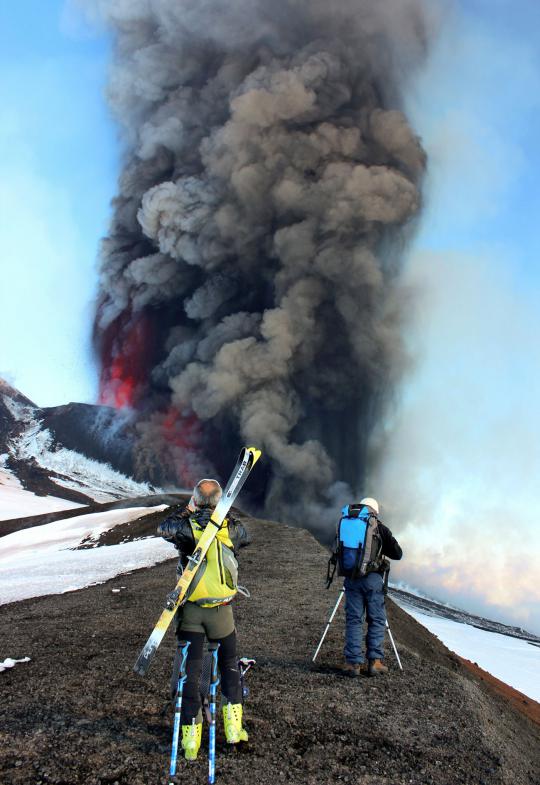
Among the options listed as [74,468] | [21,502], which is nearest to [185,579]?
[21,502]

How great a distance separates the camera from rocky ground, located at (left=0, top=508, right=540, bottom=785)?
17.0ft

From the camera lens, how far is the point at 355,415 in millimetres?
68625

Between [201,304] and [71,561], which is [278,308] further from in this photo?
[71,561]

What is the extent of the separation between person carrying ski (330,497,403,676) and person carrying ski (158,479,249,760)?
2.87 meters

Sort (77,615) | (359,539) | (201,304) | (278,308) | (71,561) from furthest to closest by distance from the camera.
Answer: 1. (201,304)
2. (278,308)
3. (71,561)
4. (77,615)
5. (359,539)

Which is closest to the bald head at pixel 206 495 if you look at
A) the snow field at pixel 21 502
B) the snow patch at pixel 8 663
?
the snow patch at pixel 8 663

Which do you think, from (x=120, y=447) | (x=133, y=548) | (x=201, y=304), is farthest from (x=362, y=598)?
(x=120, y=447)

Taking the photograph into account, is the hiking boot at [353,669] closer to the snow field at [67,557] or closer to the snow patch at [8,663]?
the snow patch at [8,663]

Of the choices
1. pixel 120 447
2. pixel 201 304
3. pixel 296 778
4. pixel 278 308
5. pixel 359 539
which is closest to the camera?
pixel 296 778

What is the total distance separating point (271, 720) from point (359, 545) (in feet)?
8.07

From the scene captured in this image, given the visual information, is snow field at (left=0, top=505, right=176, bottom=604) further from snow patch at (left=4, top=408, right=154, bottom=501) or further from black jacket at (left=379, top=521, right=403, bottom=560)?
snow patch at (left=4, top=408, right=154, bottom=501)

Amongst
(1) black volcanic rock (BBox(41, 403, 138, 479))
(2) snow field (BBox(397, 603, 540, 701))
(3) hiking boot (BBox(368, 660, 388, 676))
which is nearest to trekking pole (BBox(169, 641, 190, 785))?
(3) hiking boot (BBox(368, 660, 388, 676))

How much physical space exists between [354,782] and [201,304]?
7123cm

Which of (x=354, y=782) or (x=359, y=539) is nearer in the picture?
(x=354, y=782)
